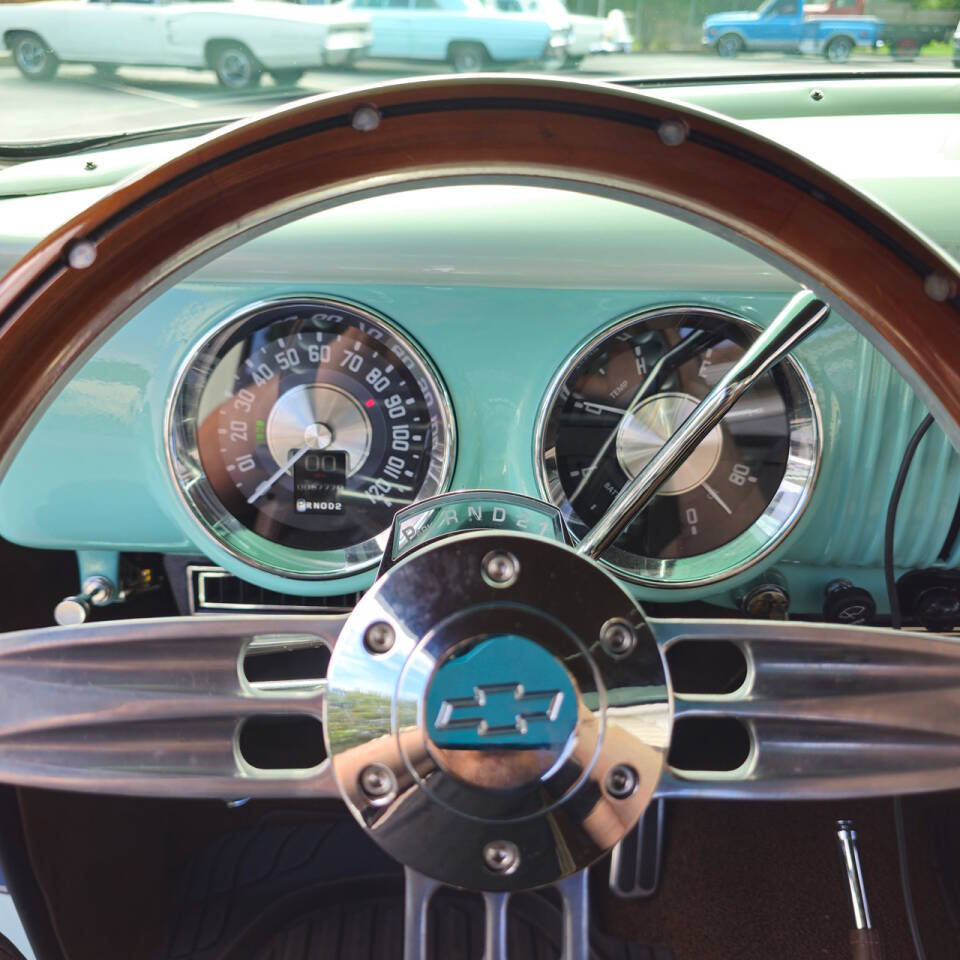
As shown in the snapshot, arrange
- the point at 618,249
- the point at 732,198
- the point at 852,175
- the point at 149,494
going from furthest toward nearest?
the point at 149,494, the point at 852,175, the point at 618,249, the point at 732,198

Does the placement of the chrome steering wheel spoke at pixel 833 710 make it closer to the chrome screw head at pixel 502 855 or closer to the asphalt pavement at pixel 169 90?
the chrome screw head at pixel 502 855

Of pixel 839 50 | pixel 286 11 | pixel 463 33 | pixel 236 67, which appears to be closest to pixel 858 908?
pixel 839 50

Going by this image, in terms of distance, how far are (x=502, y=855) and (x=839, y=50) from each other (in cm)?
223

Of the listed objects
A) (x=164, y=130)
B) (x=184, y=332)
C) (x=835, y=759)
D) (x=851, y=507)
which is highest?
(x=164, y=130)

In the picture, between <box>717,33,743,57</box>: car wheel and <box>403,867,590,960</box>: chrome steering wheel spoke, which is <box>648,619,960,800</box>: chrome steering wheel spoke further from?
<box>717,33,743,57</box>: car wheel

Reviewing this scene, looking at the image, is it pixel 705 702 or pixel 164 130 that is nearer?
pixel 705 702

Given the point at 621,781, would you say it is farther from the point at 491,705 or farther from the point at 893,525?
the point at 893,525

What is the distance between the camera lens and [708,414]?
1.19 meters

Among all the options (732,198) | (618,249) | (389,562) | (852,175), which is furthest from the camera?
(852,175)

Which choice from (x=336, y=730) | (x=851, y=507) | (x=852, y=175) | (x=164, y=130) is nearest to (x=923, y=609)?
(x=851, y=507)

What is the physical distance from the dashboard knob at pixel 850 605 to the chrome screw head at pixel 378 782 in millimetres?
945

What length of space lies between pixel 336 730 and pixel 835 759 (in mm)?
403

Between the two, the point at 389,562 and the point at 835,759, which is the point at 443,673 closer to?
the point at 389,562

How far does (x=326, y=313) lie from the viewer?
157 centimetres
